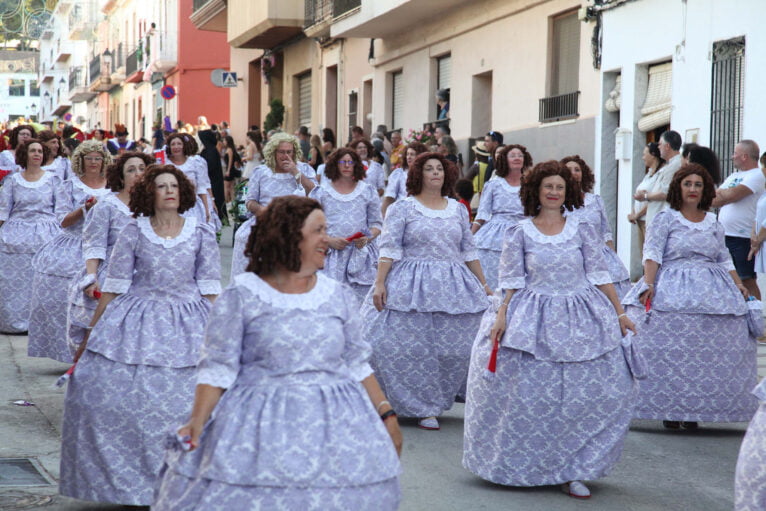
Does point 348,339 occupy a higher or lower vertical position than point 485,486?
higher

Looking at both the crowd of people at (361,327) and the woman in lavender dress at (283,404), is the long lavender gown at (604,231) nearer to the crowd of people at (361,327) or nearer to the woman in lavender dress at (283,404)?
the crowd of people at (361,327)

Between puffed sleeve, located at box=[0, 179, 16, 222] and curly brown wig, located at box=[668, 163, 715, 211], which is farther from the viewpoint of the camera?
puffed sleeve, located at box=[0, 179, 16, 222]

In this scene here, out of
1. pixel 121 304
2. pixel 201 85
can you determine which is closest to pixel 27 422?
pixel 121 304

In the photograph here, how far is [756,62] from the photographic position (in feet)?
45.4

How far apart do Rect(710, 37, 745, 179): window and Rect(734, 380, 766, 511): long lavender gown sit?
953 cm

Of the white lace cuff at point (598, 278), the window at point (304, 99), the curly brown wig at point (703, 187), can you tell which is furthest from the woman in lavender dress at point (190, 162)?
the window at point (304, 99)

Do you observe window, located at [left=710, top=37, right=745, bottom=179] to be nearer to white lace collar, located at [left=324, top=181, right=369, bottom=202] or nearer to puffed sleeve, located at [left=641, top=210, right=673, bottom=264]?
white lace collar, located at [left=324, top=181, right=369, bottom=202]

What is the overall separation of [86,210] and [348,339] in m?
5.86

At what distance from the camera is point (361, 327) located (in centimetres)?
466

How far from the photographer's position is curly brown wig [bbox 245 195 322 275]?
4.44 m

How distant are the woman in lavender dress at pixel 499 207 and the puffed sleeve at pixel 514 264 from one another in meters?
5.04

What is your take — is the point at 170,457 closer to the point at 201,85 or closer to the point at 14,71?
the point at 201,85

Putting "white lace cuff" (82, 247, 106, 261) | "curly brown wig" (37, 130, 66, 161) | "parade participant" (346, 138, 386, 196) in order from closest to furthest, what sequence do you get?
"white lace cuff" (82, 247, 106, 261) < "curly brown wig" (37, 130, 66, 161) < "parade participant" (346, 138, 386, 196)

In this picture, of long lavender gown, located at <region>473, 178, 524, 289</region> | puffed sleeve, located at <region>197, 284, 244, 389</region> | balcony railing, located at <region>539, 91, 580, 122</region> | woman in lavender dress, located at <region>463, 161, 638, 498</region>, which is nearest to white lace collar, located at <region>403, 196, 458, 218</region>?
woman in lavender dress, located at <region>463, 161, 638, 498</region>
